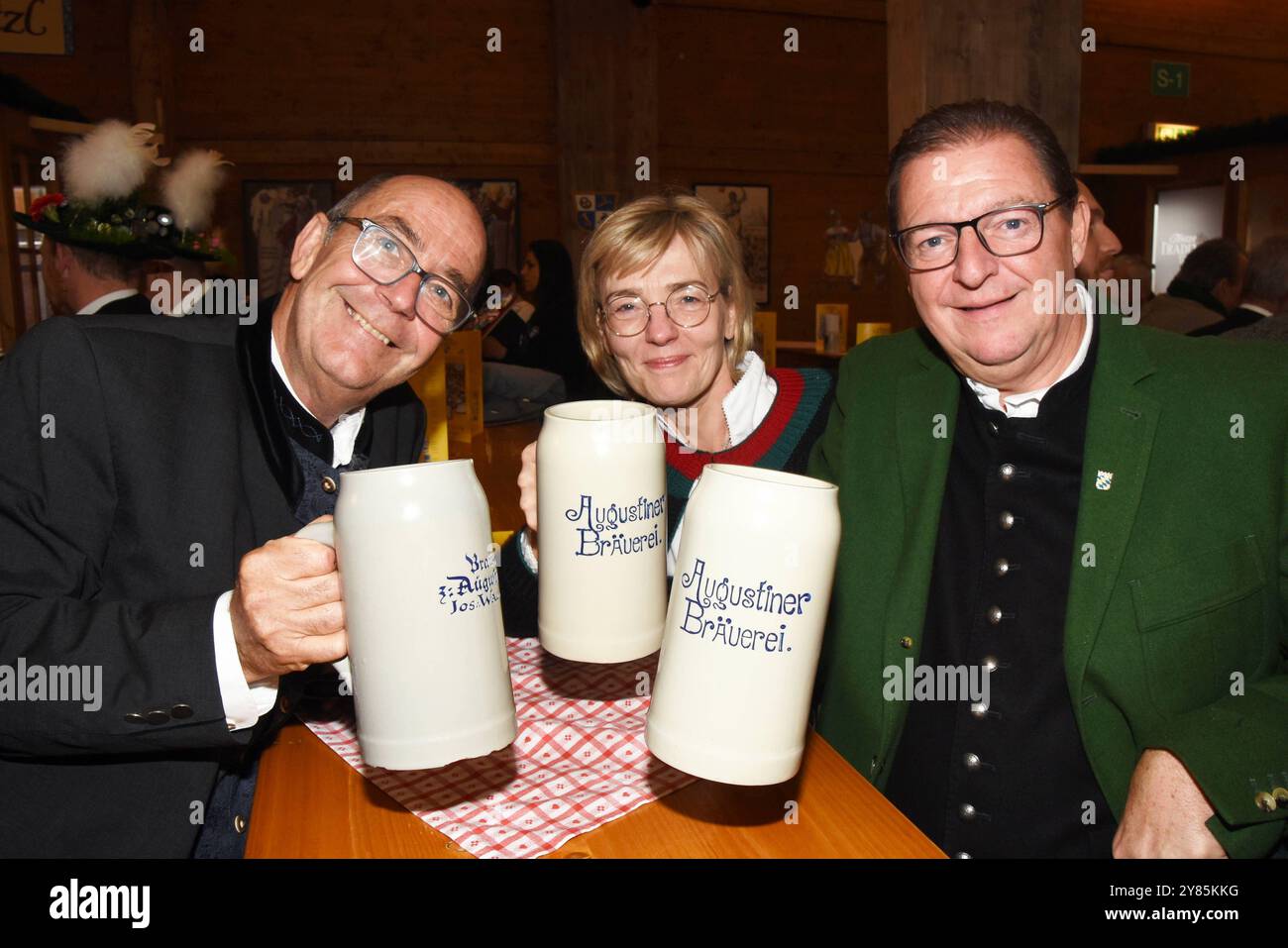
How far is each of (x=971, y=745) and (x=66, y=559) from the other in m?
1.42

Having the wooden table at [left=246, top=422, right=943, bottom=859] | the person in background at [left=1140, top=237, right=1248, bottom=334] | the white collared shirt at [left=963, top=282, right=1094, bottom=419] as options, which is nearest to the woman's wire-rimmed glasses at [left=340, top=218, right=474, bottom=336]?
the wooden table at [left=246, top=422, right=943, bottom=859]

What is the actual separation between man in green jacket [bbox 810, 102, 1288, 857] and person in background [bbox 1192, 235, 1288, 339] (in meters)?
4.23

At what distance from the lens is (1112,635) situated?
1395 mm

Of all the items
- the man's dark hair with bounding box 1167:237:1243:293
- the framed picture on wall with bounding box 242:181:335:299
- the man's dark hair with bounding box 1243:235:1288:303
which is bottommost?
the man's dark hair with bounding box 1243:235:1288:303

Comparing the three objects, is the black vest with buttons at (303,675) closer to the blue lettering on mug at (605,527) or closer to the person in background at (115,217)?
the blue lettering on mug at (605,527)

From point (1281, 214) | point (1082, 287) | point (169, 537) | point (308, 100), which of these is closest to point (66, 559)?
point (169, 537)

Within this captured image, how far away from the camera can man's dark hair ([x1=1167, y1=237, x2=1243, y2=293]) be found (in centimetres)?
651

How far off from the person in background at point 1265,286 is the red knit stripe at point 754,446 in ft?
12.8

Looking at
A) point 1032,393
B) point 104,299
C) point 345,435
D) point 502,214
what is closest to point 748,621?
point 1032,393

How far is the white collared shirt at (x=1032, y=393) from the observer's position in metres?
1.57

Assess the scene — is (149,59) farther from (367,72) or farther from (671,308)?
(671,308)

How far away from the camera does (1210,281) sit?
259 inches

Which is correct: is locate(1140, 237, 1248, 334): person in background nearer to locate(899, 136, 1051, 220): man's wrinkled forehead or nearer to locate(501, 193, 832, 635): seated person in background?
locate(501, 193, 832, 635): seated person in background

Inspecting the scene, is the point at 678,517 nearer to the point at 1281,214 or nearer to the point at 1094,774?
the point at 1094,774
